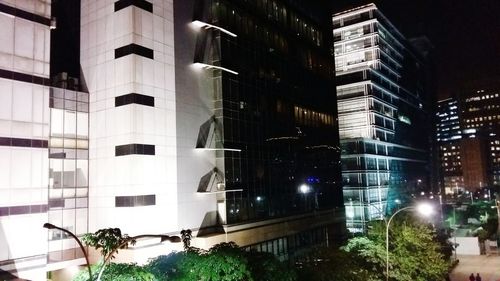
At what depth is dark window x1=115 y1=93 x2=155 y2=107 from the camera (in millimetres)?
35000

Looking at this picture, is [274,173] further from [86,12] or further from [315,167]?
[86,12]

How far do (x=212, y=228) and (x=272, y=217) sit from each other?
9778 mm

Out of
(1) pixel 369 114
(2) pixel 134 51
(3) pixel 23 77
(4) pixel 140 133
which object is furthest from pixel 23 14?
(1) pixel 369 114

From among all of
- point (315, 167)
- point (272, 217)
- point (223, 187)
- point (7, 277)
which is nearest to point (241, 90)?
point (223, 187)

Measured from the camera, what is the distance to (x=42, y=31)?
1206 inches

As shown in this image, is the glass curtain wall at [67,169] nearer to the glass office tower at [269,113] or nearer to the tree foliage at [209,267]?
the glass office tower at [269,113]

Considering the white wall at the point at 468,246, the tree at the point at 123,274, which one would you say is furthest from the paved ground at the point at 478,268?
the tree at the point at 123,274

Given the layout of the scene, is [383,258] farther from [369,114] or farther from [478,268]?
[369,114]

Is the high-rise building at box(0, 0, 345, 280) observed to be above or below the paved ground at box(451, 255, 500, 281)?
above

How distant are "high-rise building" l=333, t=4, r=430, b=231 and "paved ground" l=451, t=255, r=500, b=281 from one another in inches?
1060

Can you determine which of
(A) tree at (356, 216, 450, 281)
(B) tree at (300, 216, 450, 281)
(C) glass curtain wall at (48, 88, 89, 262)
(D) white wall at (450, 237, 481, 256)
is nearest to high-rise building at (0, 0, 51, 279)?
(C) glass curtain wall at (48, 88, 89, 262)

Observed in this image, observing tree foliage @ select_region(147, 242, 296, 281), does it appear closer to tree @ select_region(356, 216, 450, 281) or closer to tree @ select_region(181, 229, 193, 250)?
tree @ select_region(181, 229, 193, 250)

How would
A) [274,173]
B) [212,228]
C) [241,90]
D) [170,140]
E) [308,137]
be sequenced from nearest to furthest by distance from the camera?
1. [170,140]
2. [212,228]
3. [241,90]
4. [274,173]
5. [308,137]

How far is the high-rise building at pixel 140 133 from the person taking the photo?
29.2m
